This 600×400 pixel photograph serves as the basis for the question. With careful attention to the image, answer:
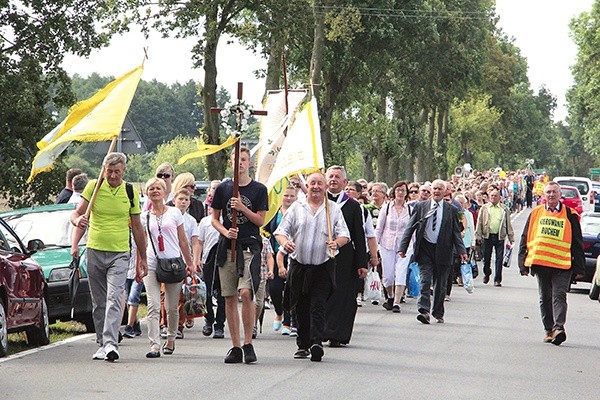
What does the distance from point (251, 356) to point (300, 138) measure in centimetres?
223

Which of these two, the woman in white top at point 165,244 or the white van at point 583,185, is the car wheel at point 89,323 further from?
the white van at point 583,185

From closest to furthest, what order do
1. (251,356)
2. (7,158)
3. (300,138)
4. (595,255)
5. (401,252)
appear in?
1. (251,356)
2. (300,138)
3. (401,252)
4. (595,255)
5. (7,158)

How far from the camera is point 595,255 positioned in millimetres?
25484

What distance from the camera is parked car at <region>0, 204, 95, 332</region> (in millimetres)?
14844

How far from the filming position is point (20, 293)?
13078 mm

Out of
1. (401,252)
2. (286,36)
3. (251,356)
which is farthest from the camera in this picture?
(286,36)

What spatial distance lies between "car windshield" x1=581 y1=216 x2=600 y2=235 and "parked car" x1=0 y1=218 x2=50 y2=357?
14.3 metres

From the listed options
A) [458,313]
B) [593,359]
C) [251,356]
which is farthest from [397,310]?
[251,356]

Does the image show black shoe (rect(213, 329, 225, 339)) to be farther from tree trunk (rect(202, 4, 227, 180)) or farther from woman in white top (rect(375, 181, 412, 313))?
tree trunk (rect(202, 4, 227, 180))

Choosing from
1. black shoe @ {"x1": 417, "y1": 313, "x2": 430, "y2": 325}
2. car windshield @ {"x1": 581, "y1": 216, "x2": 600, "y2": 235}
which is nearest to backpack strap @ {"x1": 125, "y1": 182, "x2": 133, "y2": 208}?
black shoe @ {"x1": 417, "y1": 313, "x2": 430, "y2": 325}

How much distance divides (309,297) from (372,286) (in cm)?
674

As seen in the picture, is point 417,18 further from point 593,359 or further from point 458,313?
point 593,359

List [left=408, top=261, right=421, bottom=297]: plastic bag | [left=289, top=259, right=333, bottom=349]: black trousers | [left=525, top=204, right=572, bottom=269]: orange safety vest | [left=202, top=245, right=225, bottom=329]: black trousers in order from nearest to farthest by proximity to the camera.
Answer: [left=289, top=259, right=333, bottom=349]: black trousers
[left=202, top=245, right=225, bottom=329]: black trousers
[left=525, top=204, right=572, bottom=269]: orange safety vest
[left=408, top=261, right=421, bottom=297]: plastic bag

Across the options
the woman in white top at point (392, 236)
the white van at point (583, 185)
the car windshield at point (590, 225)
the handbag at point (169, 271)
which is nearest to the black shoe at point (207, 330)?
the handbag at point (169, 271)
